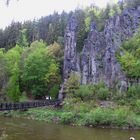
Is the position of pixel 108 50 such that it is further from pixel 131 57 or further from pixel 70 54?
pixel 70 54

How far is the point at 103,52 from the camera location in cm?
8575

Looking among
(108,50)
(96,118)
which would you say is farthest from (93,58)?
(96,118)

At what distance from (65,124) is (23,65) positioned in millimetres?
34026

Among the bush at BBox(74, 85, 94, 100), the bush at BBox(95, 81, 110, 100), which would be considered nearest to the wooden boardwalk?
the bush at BBox(74, 85, 94, 100)

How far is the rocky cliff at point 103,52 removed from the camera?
80.0m

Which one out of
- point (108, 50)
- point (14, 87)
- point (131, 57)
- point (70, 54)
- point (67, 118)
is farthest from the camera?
point (70, 54)

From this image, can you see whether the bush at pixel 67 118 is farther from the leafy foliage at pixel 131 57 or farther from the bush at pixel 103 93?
the leafy foliage at pixel 131 57

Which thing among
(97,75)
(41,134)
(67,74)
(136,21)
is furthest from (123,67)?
(41,134)

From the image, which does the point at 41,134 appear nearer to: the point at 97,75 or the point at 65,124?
the point at 65,124

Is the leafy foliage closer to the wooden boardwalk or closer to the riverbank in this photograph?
the riverbank

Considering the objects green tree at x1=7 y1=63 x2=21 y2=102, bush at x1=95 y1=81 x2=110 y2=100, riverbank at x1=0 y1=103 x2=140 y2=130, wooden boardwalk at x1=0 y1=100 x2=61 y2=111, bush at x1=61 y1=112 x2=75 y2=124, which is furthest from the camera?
green tree at x1=7 y1=63 x2=21 y2=102

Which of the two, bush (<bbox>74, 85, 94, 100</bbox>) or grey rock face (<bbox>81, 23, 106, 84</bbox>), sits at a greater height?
grey rock face (<bbox>81, 23, 106, 84</bbox>)

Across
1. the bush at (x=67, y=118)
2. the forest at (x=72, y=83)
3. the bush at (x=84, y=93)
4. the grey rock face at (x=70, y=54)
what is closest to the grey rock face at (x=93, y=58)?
the grey rock face at (x=70, y=54)

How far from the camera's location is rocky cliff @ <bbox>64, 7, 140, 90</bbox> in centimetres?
8000
